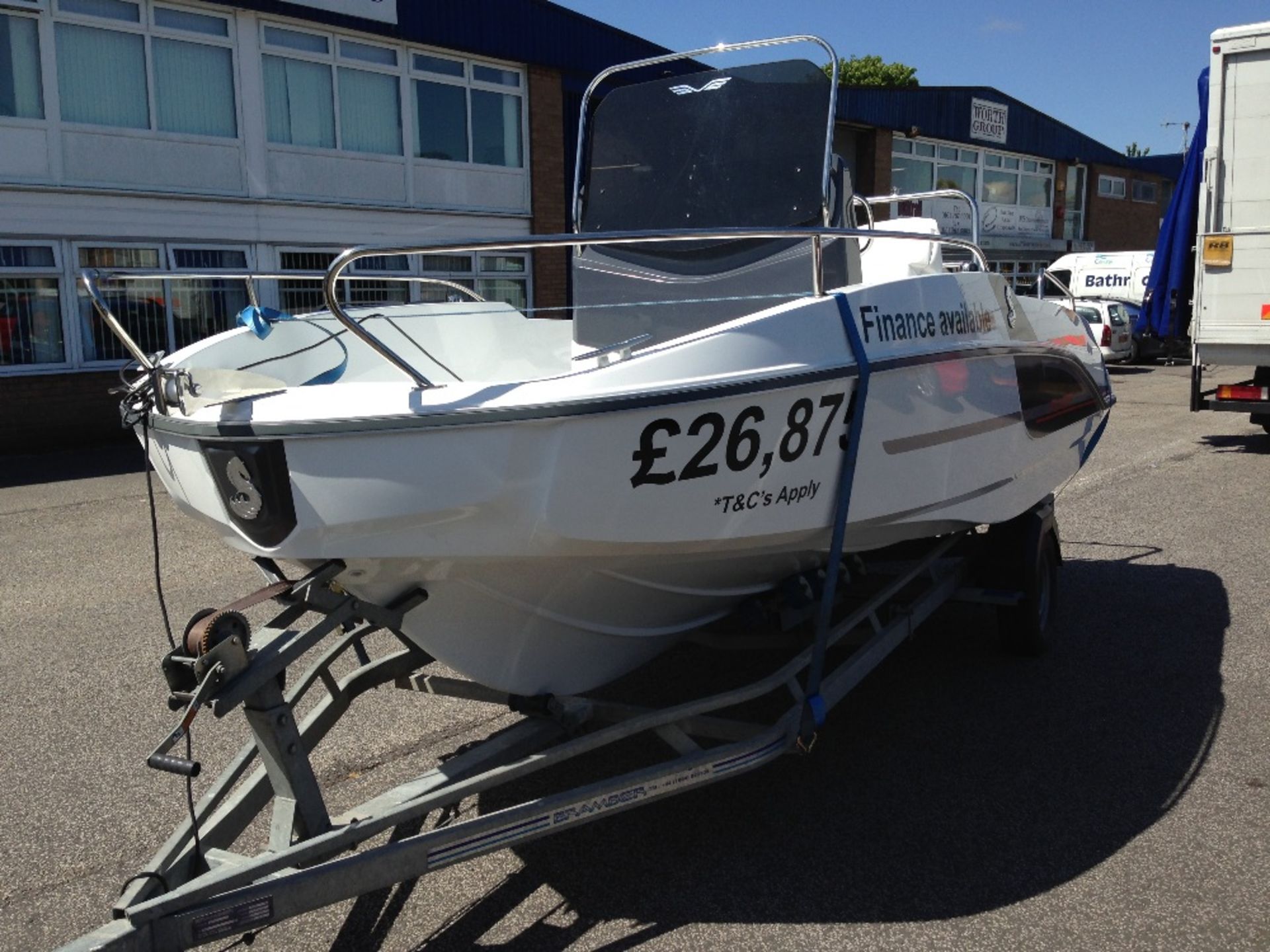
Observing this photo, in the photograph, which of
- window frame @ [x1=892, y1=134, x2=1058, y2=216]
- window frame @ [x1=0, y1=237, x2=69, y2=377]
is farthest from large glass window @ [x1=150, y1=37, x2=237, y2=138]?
window frame @ [x1=892, y1=134, x2=1058, y2=216]

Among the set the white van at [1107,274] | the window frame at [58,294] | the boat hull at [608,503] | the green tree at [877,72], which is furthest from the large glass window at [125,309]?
the green tree at [877,72]

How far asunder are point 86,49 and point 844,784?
13.0 metres

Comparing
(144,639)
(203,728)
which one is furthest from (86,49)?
(203,728)

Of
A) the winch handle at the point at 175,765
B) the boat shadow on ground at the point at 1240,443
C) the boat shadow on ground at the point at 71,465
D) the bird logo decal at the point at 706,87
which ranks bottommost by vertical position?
the boat shadow on ground at the point at 71,465

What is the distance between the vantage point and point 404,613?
3.18 meters

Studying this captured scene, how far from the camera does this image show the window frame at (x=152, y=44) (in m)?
12.8

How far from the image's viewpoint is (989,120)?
95.0ft

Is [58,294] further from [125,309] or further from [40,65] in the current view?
[40,65]

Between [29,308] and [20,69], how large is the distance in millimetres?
2657

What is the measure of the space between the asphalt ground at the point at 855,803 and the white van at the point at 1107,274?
64.8 feet

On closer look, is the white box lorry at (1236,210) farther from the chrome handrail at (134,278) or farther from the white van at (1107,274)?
the white van at (1107,274)

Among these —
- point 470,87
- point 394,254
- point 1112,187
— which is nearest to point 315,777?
point 394,254

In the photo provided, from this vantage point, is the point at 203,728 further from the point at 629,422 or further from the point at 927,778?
the point at 927,778

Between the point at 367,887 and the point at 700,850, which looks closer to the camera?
the point at 367,887
